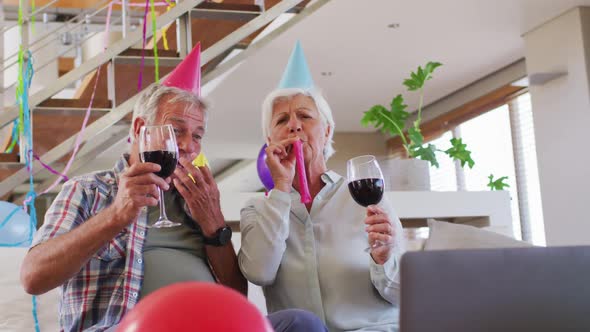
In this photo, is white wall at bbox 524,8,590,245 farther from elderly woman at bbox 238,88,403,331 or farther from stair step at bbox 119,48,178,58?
elderly woman at bbox 238,88,403,331

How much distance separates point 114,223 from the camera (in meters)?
1.62

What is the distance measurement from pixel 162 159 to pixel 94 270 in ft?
1.34

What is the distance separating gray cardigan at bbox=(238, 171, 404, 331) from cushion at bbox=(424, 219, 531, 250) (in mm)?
115

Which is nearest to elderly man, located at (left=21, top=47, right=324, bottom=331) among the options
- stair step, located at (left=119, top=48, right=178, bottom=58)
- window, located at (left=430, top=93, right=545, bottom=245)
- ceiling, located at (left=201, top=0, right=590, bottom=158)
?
stair step, located at (left=119, top=48, right=178, bottom=58)

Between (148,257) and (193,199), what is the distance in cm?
18

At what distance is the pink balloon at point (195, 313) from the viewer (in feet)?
3.24

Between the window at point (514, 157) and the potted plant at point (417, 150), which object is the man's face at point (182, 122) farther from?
the window at point (514, 157)

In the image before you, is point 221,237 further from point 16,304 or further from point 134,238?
point 16,304

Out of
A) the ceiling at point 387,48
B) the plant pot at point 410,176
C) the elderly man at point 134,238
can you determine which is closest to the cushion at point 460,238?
the elderly man at point 134,238

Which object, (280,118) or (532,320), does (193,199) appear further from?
(532,320)

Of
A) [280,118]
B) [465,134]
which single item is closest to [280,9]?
[280,118]

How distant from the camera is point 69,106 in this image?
376 centimetres

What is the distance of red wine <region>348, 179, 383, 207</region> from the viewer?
1.77m

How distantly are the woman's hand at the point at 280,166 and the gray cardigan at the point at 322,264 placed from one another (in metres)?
0.04
